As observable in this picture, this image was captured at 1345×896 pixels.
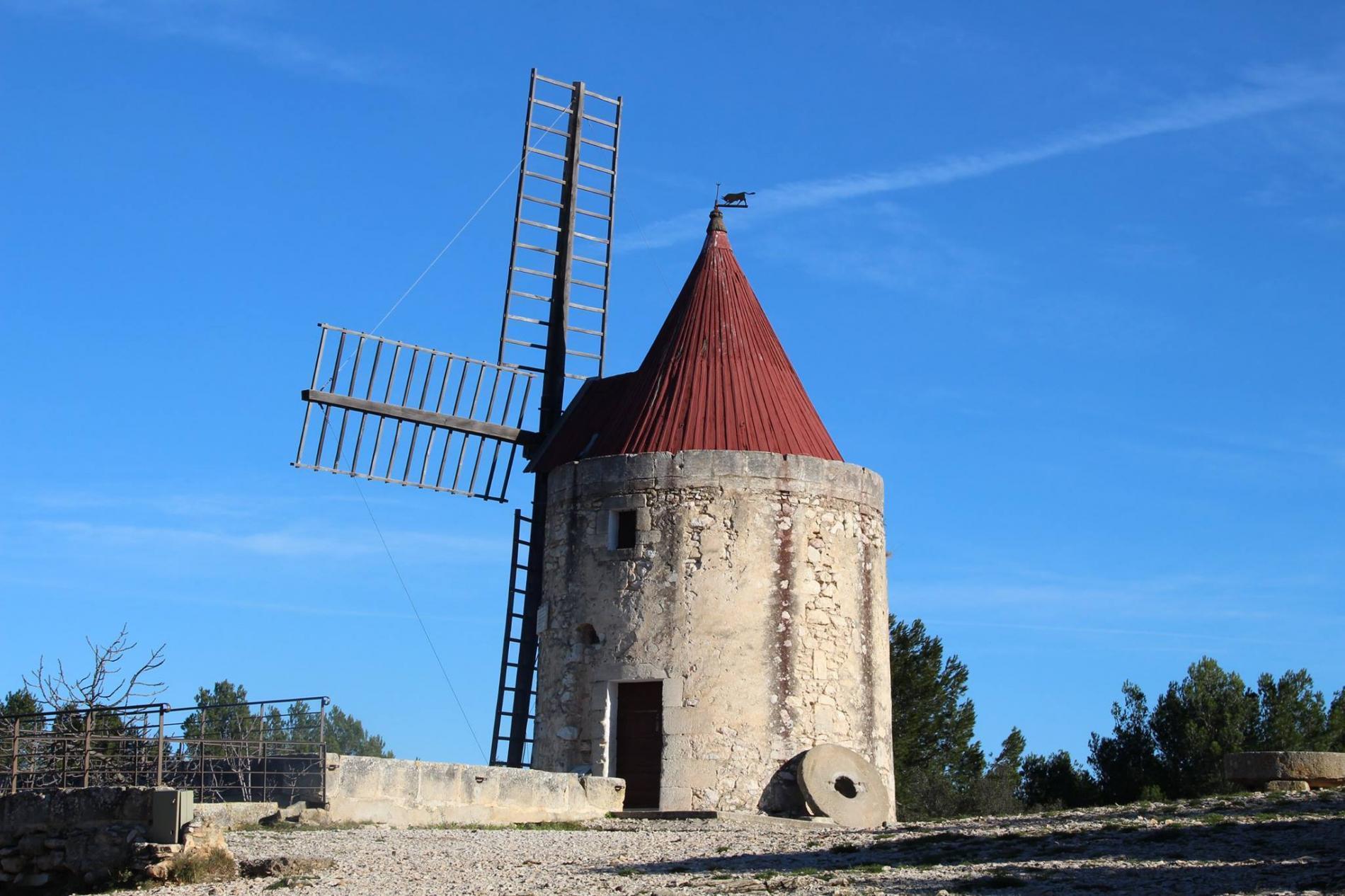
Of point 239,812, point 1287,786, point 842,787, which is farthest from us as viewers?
point 842,787

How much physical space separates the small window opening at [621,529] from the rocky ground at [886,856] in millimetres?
3962

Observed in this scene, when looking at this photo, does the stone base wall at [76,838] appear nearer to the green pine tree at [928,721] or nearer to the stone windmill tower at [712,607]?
the stone windmill tower at [712,607]

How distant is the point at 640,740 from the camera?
16562 mm

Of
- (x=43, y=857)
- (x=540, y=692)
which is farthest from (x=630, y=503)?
(x=43, y=857)

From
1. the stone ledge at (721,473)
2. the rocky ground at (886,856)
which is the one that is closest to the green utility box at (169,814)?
the rocky ground at (886,856)

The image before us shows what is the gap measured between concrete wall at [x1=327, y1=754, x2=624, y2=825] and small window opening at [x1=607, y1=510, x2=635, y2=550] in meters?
2.49

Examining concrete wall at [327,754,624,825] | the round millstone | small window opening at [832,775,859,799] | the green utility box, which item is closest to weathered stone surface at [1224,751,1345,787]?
the round millstone

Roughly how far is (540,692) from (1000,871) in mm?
8286

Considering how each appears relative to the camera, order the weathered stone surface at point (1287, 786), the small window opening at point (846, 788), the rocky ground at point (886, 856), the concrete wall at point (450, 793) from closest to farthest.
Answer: the rocky ground at point (886, 856), the concrete wall at point (450, 793), the weathered stone surface at point (1287, 786), the small window opening at point (846, 788)

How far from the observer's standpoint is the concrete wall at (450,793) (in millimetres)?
13750

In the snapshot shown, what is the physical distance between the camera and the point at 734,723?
16.2m

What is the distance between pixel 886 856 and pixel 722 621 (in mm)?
5392

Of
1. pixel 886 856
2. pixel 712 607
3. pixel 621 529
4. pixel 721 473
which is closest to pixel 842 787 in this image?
pixel 712 607

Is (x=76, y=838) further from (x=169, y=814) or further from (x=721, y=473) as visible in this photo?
Answer: (x=721, y=473)
